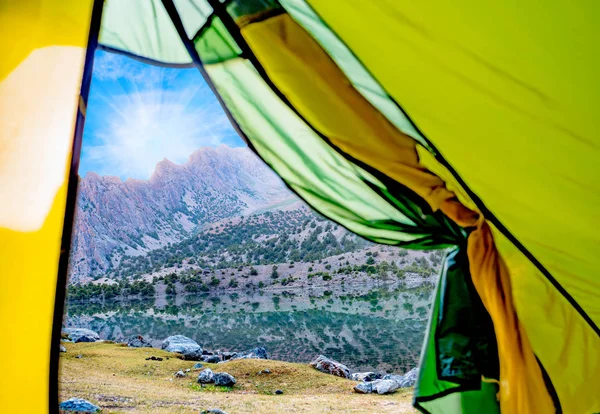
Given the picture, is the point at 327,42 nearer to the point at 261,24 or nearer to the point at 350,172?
the point at 261,24

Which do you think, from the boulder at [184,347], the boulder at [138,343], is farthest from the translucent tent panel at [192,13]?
the boulder at [138,343]

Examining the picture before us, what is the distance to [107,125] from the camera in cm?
3161

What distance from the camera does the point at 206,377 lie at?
8172 millimetres

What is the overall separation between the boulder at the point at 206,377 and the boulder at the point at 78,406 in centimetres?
250

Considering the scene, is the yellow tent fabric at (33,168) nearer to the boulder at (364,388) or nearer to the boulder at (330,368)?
the boulder at (364,388)

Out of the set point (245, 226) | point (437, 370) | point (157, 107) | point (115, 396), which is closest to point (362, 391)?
point (115, 396)

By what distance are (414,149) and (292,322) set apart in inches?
701

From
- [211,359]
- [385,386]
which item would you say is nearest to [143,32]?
[385,386]

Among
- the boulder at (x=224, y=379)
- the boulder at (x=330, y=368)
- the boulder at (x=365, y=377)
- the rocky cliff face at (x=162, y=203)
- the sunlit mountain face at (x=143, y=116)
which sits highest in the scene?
the sunlit mountain face at (x=143, y=116)

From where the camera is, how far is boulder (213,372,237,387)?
804 cm

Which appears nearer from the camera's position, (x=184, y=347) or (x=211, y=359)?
(x=211, y=359)

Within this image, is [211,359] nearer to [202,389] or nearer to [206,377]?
[206,377]

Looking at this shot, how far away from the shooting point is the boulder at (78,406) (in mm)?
5379

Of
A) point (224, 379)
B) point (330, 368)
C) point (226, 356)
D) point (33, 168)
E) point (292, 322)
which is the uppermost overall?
point (33, 168)
